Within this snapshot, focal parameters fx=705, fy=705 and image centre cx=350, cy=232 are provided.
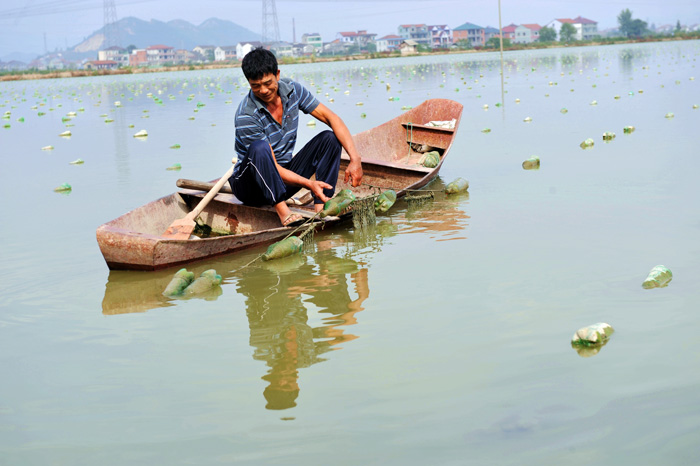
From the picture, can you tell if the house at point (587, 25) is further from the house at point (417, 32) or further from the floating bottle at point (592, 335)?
the floating bottle at point (592, 335)

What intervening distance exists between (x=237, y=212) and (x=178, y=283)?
5.16 ft

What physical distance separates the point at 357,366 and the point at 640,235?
9.38ft

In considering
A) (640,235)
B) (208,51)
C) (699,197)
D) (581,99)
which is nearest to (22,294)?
(640,235)

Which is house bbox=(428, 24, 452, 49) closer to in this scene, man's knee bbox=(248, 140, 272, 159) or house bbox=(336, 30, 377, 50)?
house bbox=(336, 30, 377, 50)

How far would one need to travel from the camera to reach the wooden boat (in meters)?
5.02

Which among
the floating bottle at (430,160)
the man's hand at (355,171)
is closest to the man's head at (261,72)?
the man's hand at (355,171)

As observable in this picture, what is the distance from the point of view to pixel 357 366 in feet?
11.2

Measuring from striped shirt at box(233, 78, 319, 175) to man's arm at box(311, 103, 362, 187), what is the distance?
0.32 ft

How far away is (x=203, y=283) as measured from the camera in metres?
4.70

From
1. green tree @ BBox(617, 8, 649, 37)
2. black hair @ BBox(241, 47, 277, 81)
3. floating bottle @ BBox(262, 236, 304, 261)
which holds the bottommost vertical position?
floating bottle @ BBox(262, 236, 304, 261)

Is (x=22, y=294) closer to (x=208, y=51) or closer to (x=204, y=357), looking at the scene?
(x=204, y=357)

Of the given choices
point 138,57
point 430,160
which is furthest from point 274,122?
point 138,57

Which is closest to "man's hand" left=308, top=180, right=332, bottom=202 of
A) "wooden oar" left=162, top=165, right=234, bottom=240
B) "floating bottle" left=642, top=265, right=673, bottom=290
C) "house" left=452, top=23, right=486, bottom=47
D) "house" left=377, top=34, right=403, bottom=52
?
"wooden oar" left=162, top=165, right=234, bottom=240

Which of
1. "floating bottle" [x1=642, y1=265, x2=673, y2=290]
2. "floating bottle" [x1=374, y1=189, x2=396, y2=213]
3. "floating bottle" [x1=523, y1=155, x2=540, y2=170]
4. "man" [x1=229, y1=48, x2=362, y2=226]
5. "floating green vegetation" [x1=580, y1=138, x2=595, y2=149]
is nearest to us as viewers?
"floating bottle" [x1=642, y1=265, x2=673, y2=290]
